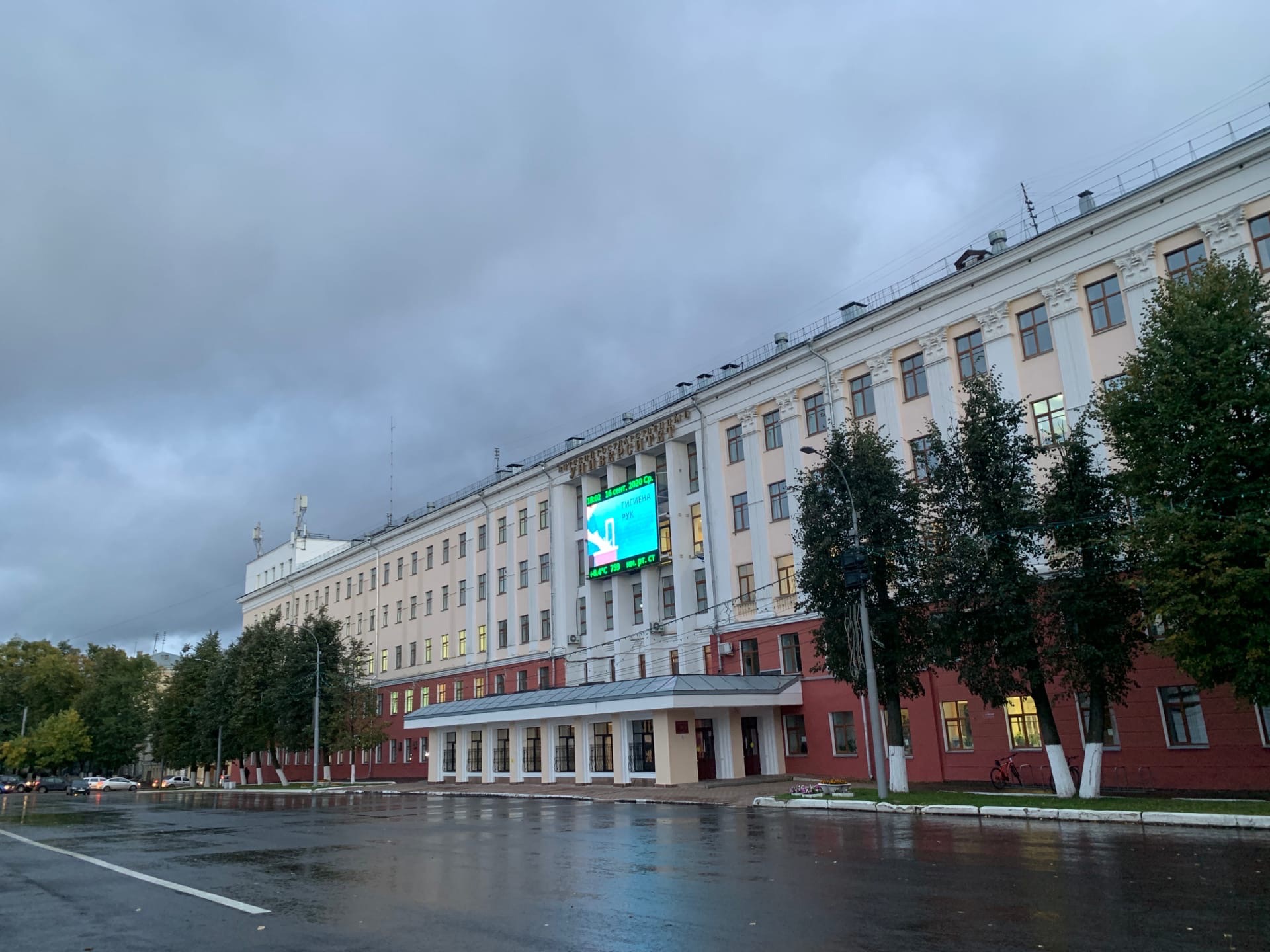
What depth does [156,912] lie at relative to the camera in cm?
1077

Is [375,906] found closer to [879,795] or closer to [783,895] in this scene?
[783,895]

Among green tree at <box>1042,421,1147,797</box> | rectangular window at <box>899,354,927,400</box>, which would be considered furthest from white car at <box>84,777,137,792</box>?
green tree at <box>1042,421,1147,797</box>

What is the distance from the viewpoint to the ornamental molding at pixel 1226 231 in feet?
85.7

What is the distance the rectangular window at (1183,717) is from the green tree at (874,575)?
6.76 m

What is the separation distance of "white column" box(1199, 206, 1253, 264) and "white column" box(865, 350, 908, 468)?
1155 cm

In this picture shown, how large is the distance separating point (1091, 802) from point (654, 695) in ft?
62.3

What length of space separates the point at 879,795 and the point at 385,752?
48268mm

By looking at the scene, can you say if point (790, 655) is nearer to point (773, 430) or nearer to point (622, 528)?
point (773, 430)

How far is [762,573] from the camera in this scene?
129 ft

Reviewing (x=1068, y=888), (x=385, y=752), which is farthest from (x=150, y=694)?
(x=1068, y=888)

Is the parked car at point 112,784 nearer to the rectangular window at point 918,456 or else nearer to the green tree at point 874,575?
the green tree at point 874,575

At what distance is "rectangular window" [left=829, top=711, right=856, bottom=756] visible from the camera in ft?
115

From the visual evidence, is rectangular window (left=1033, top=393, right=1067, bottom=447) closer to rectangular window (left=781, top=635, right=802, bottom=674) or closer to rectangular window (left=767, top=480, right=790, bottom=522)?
rectangular window (left=767, top=480, right=790, bottom=522)

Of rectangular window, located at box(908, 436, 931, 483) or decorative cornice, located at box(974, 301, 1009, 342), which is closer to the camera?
rectangular window, located at box(908, 436, 931, 483)
